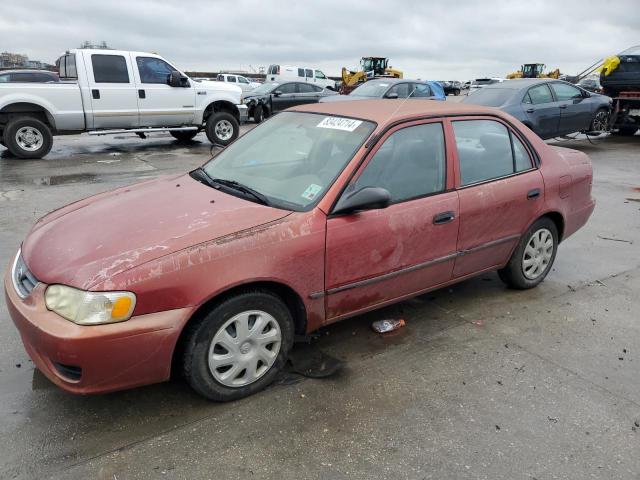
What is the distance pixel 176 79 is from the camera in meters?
11.1

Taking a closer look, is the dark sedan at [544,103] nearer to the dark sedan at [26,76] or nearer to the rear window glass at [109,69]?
the rear window glass at [109,69]

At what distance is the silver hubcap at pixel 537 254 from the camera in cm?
419

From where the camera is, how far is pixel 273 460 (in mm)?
2400

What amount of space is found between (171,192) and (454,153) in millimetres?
1921

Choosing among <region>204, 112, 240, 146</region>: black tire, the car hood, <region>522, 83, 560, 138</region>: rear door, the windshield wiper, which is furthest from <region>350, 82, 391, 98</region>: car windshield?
the car hood

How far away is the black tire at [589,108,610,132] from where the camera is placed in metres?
12.9

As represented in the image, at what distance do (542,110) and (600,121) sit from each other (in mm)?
3025

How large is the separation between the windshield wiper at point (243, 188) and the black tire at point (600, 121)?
1215 centimetres

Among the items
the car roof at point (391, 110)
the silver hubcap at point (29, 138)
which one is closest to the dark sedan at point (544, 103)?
the car roof at point (391, 110)

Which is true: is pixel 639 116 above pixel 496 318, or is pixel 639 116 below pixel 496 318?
above

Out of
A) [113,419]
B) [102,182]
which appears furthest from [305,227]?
[102,182]

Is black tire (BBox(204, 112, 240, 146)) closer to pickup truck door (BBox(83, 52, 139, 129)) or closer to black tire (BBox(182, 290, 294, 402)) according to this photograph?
pickup truck door (BBox(83, 52, 139, 129))

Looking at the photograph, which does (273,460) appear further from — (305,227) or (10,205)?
(10,205)

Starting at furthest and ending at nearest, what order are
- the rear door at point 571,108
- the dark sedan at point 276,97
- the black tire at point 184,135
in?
1. the dark sedan at point 276,97
2. the black tire at point 184,135
3. the rear door at point 571,108
